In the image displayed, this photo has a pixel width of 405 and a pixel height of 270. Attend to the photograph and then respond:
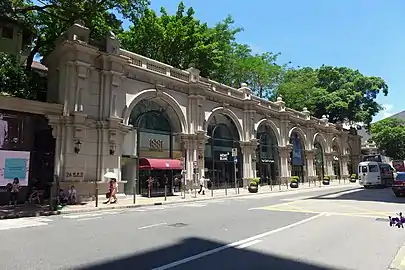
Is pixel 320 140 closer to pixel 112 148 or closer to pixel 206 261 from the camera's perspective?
pixel 112 148

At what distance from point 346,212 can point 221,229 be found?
7.67 metres

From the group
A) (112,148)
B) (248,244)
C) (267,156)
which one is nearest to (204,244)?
(248,244)

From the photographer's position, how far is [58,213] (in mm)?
17141

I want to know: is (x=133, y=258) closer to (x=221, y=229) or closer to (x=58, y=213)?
(x=221, y=229)

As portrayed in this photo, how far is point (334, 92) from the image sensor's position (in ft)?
207

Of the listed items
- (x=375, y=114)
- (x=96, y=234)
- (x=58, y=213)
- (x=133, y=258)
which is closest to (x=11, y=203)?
(x=58, y=213)

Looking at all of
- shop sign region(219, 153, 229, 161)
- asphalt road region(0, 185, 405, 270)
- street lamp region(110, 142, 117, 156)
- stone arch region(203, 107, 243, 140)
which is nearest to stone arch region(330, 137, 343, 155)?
stone arch region(203, 107, 243, 140)

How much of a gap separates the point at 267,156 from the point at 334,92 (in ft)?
90.2

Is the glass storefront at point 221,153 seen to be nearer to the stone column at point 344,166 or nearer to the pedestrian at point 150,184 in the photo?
the pedestrian at point 150,184

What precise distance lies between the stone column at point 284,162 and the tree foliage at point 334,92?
15.2 meters

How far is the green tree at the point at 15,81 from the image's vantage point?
75.4 ft

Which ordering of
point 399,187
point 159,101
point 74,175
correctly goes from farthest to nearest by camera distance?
1. point 159,101
2. point 399,187
3. point 74,175

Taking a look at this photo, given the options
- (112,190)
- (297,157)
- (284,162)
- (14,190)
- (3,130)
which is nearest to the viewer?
(14,190)

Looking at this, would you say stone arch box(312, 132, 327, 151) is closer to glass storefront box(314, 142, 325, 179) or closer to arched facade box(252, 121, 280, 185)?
glass storefront box(314, 142, 325, 179)
